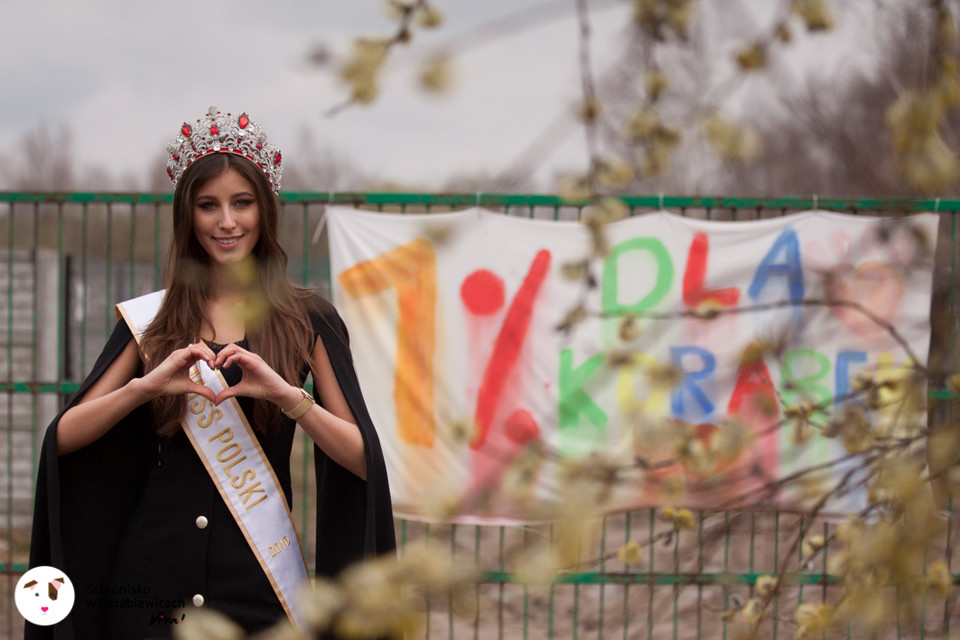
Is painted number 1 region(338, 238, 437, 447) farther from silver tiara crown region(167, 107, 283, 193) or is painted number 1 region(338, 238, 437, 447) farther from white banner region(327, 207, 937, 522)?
silver tiara crown region(167, 107, 283, 193)

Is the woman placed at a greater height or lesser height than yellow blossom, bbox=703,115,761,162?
lesser

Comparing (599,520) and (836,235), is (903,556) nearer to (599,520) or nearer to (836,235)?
(599,520)

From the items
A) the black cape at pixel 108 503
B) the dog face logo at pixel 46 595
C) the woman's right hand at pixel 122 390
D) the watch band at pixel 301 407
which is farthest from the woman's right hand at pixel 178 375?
the dog face logo at pixel 46 595

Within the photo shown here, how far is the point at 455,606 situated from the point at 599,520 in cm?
19

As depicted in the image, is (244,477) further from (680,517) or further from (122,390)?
(680,517)

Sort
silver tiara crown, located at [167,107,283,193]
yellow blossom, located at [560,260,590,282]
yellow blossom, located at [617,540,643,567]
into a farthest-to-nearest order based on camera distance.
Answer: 1. silver tiara crown, located at [167,107,283,193]
2. yellow blossom, located at [617,540,643,567]
3. yellow blossom, located at [560,260,590,282]

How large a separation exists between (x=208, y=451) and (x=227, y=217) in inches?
20.5

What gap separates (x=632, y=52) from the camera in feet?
3.03

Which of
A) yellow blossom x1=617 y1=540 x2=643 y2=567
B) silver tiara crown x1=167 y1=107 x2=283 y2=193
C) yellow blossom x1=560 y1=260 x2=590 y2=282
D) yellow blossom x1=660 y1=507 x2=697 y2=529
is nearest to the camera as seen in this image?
yellow blossom x1=560 y1=260 x2=590 y2=282

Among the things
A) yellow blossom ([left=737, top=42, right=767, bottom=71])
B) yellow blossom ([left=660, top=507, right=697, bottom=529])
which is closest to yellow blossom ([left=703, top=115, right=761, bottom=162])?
yellow blossom ([left=737, top=42, right=767, bottom=71])

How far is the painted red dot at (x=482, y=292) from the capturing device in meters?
4.01

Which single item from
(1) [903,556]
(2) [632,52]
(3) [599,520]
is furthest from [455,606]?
(2) [632,52]

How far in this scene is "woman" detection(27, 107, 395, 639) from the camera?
2.09m

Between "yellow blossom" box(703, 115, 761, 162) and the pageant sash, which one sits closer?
"yellow blossom" box(703, 115, 761, 162)
